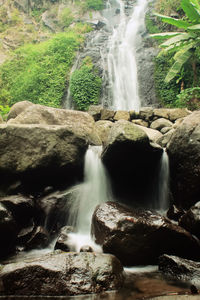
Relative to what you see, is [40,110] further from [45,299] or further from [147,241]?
[45,299]

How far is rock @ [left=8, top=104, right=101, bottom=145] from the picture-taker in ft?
19.8

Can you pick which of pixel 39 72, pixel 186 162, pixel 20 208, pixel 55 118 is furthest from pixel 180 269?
pixel 39 72

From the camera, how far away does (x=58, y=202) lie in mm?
4582

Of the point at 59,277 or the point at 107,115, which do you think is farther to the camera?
the point at 107,115

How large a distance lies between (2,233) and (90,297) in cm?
197

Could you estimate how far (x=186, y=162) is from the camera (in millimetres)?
4578

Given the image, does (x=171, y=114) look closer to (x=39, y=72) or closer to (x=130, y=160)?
(x=130, y=160)

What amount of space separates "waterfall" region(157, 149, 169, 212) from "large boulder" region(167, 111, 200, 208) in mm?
215

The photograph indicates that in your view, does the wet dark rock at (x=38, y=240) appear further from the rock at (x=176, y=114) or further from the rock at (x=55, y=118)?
the rock at (x=176, y=114)

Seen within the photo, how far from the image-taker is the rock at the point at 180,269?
9.09 ft

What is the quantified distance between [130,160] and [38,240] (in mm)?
2454

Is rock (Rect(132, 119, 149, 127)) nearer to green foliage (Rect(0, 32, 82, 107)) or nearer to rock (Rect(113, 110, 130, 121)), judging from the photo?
rock (Rect(113, 110, 130, 121))

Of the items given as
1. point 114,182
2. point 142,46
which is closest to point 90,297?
point 114,182

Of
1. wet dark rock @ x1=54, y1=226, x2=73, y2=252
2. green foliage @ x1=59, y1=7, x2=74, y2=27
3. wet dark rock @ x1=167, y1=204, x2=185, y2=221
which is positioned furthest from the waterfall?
green foliage @ x1=59, y1=7, x2=74, y2=27
